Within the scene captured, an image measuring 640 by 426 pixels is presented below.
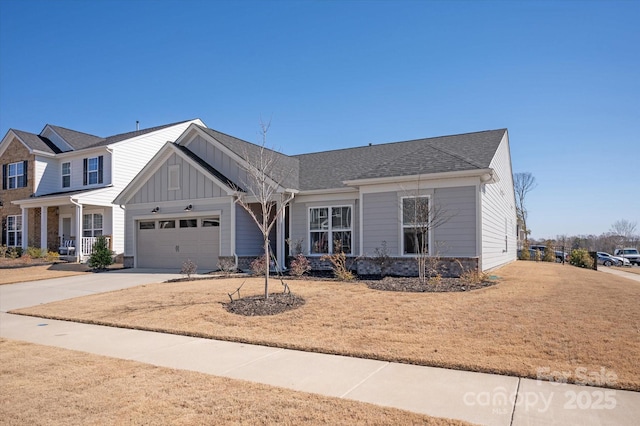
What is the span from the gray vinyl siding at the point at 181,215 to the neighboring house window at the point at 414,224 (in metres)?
7.32

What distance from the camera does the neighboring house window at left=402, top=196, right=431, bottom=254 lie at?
14.3m

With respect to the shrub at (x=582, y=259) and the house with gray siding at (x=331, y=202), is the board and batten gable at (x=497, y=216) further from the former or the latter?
the shrub at (x=582, y=259)

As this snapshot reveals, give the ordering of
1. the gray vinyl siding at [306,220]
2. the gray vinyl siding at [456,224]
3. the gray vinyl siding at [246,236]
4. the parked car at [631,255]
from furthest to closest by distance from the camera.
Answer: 1. the parked car at [631,255]
2. the gray vinyl siding at [246,236]
3. the gray vinyl siding at [306,220]
4. the gray vinyl siding at [456,224]

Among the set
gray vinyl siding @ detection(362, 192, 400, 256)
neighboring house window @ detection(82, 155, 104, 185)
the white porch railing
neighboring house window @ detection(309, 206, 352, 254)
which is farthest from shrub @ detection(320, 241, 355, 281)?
neighboring house window @ detection(82, 155, 104, 185)

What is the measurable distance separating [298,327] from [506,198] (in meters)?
17.6

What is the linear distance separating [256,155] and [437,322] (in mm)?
13290

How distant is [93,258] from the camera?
19938 millimetres

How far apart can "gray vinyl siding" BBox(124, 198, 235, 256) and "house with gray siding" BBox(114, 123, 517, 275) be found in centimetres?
5

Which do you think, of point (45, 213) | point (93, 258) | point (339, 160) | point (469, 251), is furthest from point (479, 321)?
point (45, 213)

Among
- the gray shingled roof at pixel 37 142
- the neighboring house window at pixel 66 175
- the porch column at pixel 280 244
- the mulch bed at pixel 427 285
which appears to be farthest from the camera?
the neighboring house window at pixel 66 175

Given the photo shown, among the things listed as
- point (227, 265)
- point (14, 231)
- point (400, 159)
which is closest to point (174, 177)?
point (227, 265)

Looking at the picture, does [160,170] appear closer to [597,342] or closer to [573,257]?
[597,342]

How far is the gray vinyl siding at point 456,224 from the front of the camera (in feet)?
46.1

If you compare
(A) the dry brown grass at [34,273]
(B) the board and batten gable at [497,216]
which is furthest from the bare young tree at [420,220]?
(A) the dry brown grass at [34,273]
